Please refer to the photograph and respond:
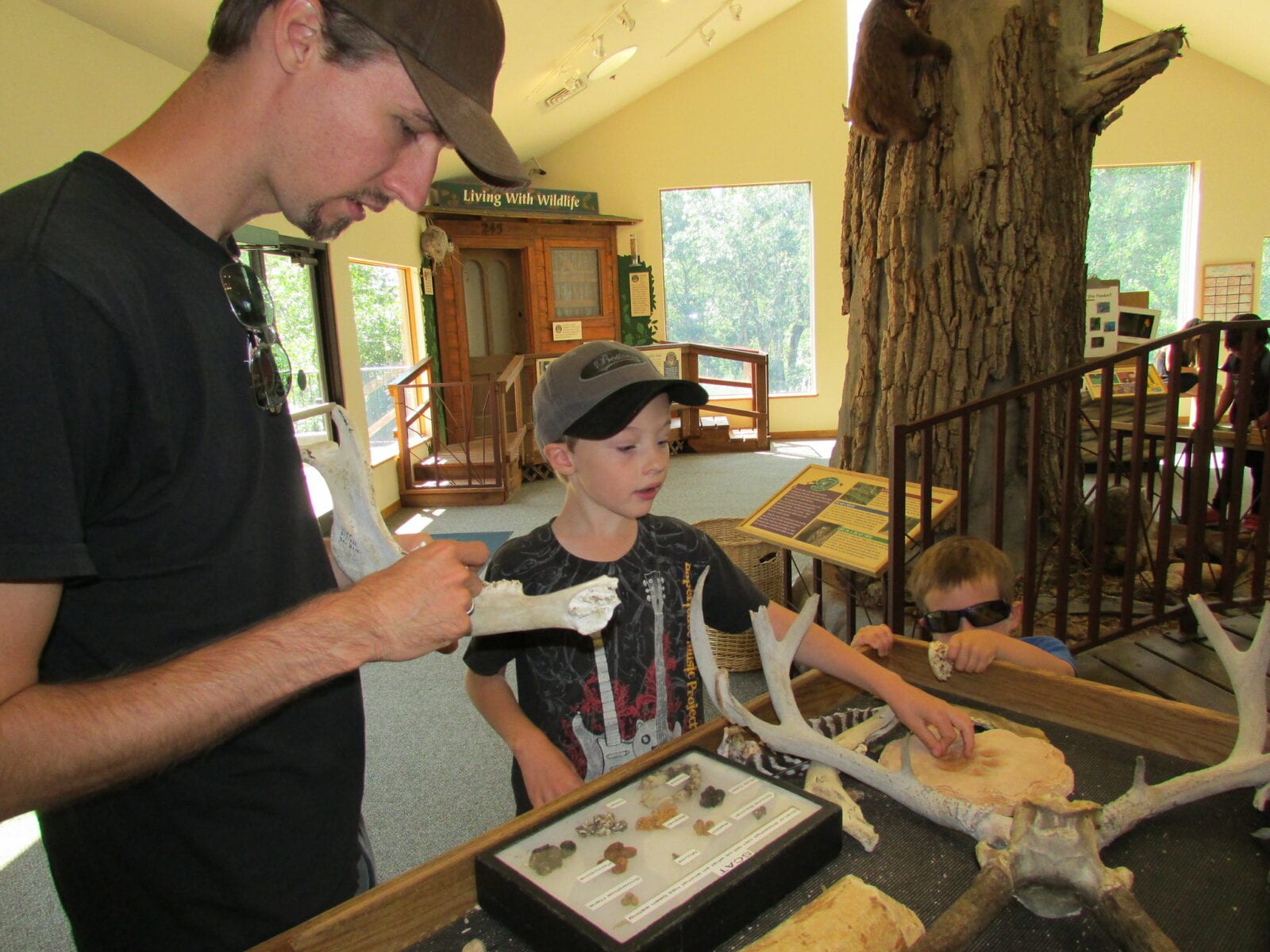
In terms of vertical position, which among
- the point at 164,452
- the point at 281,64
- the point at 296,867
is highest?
the point at 281,64

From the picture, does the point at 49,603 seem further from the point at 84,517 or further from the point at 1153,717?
the point at 1153,717

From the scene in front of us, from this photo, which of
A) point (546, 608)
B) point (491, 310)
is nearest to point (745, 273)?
point (491, 310)

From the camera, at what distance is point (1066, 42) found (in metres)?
3.39

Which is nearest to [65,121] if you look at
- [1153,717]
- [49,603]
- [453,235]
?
[49,603]

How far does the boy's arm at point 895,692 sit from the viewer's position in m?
1.13

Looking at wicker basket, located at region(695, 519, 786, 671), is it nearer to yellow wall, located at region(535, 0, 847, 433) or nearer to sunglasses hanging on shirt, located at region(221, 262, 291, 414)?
sunglasses hanging on shirt, located at region(221, 262, 291, 414)

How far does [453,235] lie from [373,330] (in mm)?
1869

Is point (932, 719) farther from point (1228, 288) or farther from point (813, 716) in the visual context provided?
point (1228, 288)

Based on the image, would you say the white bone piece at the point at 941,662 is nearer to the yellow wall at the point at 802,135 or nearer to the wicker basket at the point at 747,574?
the wicker basket at the point at 747,574

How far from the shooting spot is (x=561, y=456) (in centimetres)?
154

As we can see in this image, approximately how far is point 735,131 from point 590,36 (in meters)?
3.95

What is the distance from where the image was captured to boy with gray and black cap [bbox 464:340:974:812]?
1439 mm

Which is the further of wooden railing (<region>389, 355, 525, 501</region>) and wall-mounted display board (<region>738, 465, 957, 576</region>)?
wooden railing (<region>389, 355, 525, 501</region>)

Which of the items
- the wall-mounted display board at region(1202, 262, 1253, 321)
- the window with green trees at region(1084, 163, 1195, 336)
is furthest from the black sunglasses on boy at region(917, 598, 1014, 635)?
the wall-mounted display board at region(1202, 262, 1253, 321)
